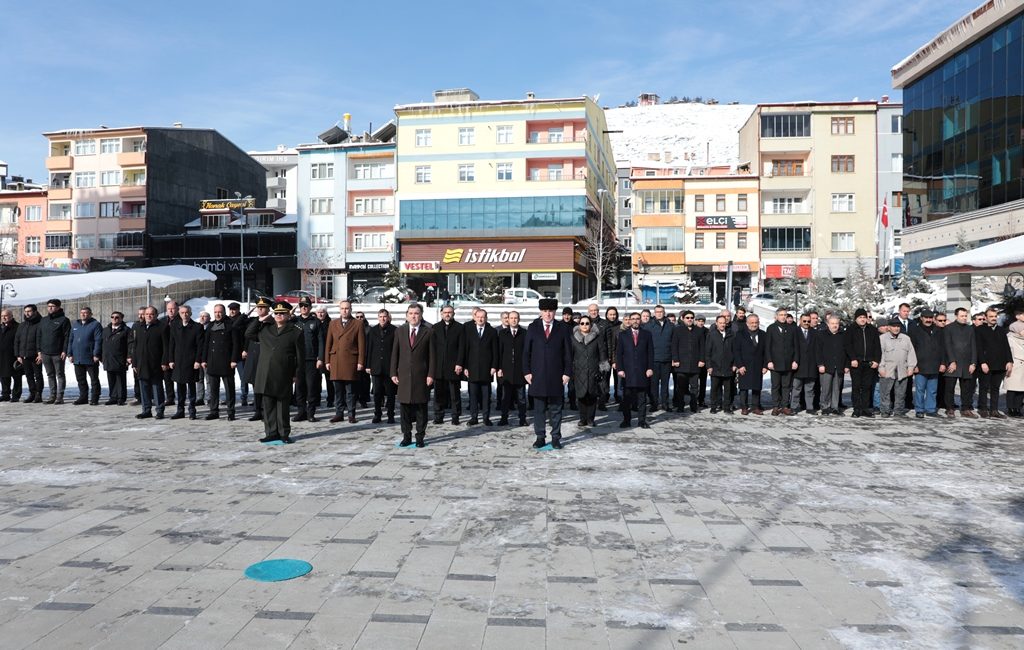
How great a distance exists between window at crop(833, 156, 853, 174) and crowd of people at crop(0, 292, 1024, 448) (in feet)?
141

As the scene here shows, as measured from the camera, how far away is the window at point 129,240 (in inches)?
2371

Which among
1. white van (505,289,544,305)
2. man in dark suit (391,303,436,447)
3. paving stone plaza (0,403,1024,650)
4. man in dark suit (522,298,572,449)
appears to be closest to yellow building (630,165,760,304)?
white van (505,289,544,305)

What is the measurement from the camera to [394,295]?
38.1m

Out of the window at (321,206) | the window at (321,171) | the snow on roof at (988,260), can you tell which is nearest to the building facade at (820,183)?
the window at (321,171)

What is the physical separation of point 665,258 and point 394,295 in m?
24.8

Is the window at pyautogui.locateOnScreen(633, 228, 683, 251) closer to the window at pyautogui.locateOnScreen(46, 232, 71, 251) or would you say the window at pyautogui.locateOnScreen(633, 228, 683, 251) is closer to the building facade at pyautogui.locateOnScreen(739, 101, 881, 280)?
the building facade at pyautogui.locateOnScreen(739, 101, 881, 280)

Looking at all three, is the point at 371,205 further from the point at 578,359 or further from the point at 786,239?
the point at 578,359

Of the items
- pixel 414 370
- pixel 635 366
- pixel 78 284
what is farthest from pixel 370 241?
pixel 414 370

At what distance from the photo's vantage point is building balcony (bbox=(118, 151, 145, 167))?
59562mm

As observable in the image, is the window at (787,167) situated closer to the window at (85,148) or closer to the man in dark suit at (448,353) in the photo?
the man in dark suit at (448,353)

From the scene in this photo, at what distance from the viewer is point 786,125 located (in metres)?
53.6

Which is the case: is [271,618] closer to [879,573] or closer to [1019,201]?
[879,573]

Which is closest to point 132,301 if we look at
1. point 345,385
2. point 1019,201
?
point 345,385

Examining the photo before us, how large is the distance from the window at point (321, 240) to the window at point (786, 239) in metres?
32.6
